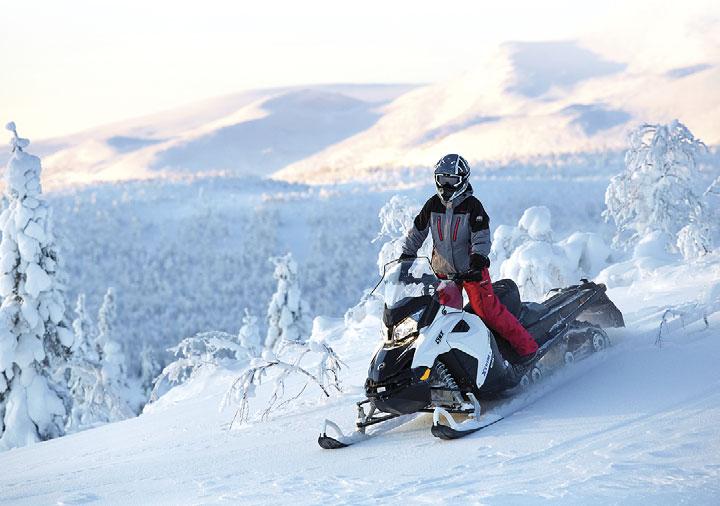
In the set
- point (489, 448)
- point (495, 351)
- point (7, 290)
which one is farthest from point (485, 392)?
point (7, 290)

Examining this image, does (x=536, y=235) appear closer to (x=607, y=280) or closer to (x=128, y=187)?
(x=607, y=280)

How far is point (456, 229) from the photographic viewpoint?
674 centimetres

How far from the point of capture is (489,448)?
577cm

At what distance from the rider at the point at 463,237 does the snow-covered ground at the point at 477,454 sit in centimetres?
66

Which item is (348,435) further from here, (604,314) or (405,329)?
(604,314)

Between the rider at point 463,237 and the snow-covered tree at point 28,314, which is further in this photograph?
the snow-covered tree at point 28,314

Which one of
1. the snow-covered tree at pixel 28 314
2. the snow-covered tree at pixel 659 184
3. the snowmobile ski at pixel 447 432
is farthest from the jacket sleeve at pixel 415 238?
the snow-covered tree at pixel 659 184

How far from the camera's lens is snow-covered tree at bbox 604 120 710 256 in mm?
23109

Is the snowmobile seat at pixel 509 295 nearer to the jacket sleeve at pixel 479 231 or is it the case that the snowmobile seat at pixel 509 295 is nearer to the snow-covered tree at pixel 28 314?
the jacket sleeve at pixel 479 231

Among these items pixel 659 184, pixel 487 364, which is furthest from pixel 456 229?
pixel 659 184

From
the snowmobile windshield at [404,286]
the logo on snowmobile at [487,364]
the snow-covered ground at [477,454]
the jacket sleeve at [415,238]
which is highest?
the jacket sleeve at [415,238]

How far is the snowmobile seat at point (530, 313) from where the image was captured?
748 centimetres

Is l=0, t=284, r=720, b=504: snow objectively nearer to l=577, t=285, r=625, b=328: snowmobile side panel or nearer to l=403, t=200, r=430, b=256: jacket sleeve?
l=577, t=285, r=625, b=328: snowmobile side panel

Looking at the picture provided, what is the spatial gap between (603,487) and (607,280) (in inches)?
358
